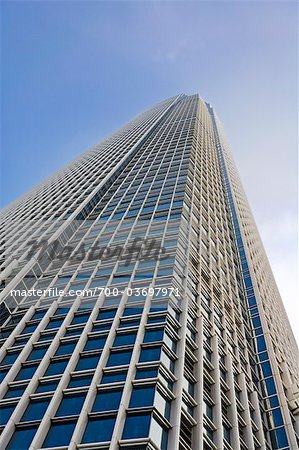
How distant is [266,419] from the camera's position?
35969 millimetres

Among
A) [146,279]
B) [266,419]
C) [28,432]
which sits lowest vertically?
[266,419]

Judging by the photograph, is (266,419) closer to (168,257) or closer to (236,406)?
(236,406)

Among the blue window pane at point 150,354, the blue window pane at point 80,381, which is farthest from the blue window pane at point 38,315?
the blue window pane at point 150,354

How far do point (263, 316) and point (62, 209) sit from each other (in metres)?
28.7

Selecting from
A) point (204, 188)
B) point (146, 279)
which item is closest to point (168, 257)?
→ point (146, 279)

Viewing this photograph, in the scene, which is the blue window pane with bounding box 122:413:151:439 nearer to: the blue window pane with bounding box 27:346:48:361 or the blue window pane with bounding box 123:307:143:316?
the blue window pane with bounding box 27:346:48:361

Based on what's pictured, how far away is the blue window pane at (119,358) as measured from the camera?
29.1 metres

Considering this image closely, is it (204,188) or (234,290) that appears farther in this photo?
(204,188)

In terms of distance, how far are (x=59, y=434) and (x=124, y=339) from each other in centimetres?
814

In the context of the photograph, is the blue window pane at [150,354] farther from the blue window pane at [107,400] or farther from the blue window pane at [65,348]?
the blue window pane at [65,348]

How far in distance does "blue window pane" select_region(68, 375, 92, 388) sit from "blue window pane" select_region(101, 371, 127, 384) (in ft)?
2.84

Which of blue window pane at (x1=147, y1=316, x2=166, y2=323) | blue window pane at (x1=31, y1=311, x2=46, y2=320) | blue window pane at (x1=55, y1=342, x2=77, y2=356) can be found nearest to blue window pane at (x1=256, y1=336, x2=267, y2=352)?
blue window pane at (x1=147, y1=316, x2=166, y2=323)

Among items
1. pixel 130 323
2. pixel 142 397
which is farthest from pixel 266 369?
pixel 142 397

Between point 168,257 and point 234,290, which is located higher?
point 168,257
